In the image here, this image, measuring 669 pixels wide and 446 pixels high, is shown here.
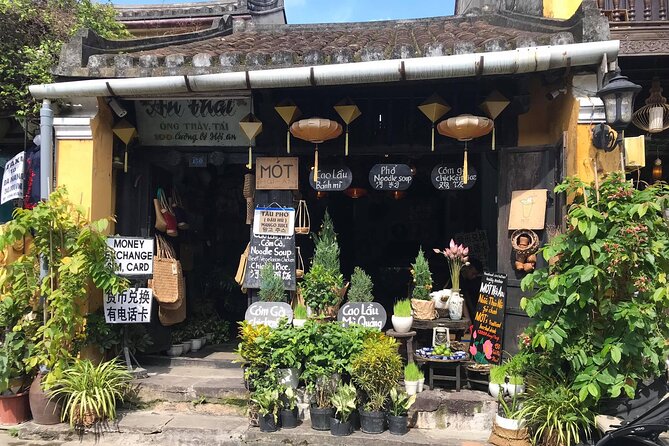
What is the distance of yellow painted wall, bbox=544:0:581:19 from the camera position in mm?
7035

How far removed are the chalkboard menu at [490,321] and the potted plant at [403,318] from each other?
1.06 meters

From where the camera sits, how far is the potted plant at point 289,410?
5.60 m

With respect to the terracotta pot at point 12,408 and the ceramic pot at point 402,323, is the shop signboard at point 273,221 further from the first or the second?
the terracotta pot at point 12,408

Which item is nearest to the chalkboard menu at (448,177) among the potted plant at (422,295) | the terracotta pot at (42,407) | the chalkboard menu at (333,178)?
the potted plant at (422,295)

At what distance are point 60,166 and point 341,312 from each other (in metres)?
4.24

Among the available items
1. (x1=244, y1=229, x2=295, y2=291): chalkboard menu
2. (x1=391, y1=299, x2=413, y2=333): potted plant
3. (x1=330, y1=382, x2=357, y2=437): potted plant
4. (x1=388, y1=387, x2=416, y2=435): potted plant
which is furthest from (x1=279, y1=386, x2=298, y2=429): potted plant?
(x1=244, y1=229, x2=295, y2=291): chalkboard menu

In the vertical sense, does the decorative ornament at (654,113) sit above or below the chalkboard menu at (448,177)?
above

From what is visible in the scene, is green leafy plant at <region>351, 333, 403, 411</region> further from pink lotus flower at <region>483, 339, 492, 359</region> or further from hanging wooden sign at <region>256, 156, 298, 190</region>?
hanging wooden sign at <region>256, 156, 298, 190</region>

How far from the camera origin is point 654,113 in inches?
259

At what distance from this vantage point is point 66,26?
8.38m

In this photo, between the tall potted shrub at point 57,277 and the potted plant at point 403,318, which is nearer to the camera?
the tall potted shrub at point 57,277

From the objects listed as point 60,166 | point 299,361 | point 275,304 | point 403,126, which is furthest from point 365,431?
point 60,166

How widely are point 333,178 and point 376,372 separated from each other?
9.20 feet

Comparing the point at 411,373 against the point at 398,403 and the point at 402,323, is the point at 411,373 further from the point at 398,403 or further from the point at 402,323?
the point at 402,323
